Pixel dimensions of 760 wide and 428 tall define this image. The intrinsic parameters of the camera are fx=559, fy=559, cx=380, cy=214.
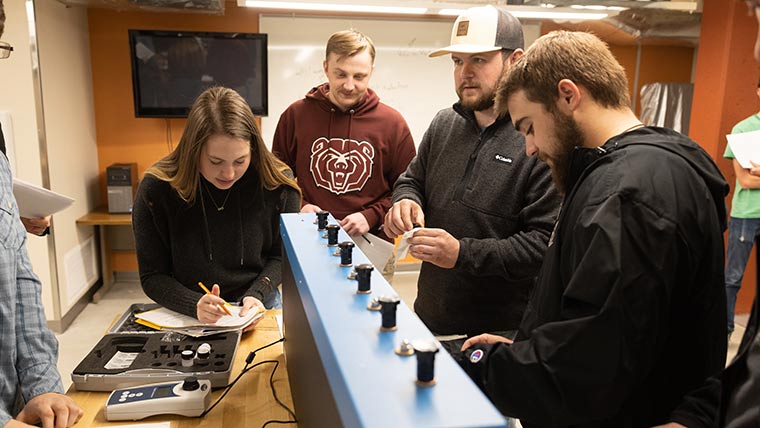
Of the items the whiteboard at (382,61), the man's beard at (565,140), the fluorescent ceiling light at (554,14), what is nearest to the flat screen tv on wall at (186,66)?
the whiteboard at (382,61)

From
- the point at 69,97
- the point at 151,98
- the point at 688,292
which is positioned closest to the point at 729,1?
the point at 688,292

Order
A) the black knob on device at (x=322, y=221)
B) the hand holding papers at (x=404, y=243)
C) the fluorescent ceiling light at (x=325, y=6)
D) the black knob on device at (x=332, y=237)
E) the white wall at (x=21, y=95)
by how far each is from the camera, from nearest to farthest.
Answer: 1. the black knob on device at (x=332, y=237)
2. the black knob on device at (x=322, y=221)
3. the hand holding papers at (x=404, y=243)
4. the white wall at (x=21, y=95)
5. the fluorescent ceiling light at (x=325, y=6)

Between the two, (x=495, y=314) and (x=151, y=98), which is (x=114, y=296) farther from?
(x=495, y=314)

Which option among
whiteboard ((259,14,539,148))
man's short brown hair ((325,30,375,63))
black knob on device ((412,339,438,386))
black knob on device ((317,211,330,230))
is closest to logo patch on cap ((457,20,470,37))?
man's short brown hair ((325,30,375,63))

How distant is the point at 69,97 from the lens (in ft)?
12.6

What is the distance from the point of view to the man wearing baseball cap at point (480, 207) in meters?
1.54

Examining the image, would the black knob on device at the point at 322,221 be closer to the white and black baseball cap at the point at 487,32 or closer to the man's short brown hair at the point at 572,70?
the man's short brown hair at the point at 572,70

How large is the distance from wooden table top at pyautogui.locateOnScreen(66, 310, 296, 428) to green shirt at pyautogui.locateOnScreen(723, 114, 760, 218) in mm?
3080

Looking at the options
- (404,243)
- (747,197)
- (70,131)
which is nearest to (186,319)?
(404,243)

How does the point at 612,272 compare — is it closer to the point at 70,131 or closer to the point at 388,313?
the point at 388,313

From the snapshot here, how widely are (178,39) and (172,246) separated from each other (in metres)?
2.92

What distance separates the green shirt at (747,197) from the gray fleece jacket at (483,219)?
7.56 ft

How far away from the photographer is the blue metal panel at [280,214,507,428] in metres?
0.56

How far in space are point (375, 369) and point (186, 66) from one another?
4.03 metres
